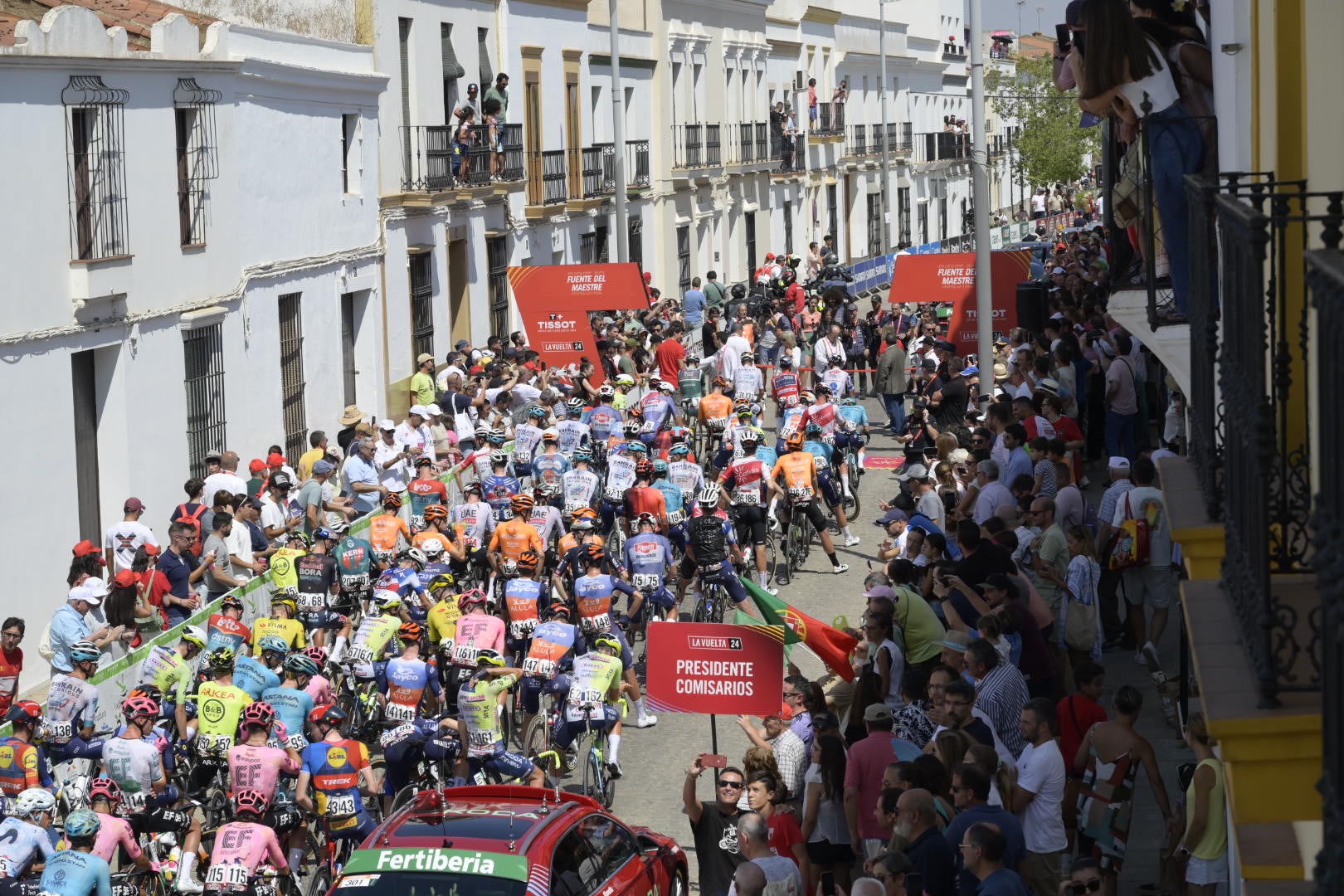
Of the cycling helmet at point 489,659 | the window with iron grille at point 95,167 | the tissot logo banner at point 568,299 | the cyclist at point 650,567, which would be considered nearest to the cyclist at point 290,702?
the cycling helmet at point 489,659

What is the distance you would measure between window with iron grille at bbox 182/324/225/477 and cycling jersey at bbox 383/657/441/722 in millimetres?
9319

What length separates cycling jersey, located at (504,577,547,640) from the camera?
1627cm

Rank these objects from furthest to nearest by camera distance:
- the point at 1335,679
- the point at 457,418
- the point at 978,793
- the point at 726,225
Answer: the point at 726,225, the point at 457,418, the point at 978,793, the point at 1335,679

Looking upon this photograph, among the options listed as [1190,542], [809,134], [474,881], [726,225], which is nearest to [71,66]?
[474,881]

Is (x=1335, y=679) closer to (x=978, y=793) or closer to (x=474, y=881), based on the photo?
(x=978, y=793)

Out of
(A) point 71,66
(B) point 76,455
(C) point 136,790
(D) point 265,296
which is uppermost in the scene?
(A) point 71,66

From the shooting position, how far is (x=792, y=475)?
2111cm

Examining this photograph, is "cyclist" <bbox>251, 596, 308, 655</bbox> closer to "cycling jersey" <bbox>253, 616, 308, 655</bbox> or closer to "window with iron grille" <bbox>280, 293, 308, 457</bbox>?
"cycling jersey" <bbox>253, 616, 308, 655</bbox>

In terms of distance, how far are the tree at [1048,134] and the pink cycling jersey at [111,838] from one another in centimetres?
6184

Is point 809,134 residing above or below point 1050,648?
above

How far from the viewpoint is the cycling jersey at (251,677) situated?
1416 centimetres

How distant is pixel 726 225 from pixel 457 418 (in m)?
31.5

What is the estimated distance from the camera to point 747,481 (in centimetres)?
2038

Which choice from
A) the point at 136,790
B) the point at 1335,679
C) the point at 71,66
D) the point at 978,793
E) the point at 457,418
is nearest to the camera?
the point at 1335,679
